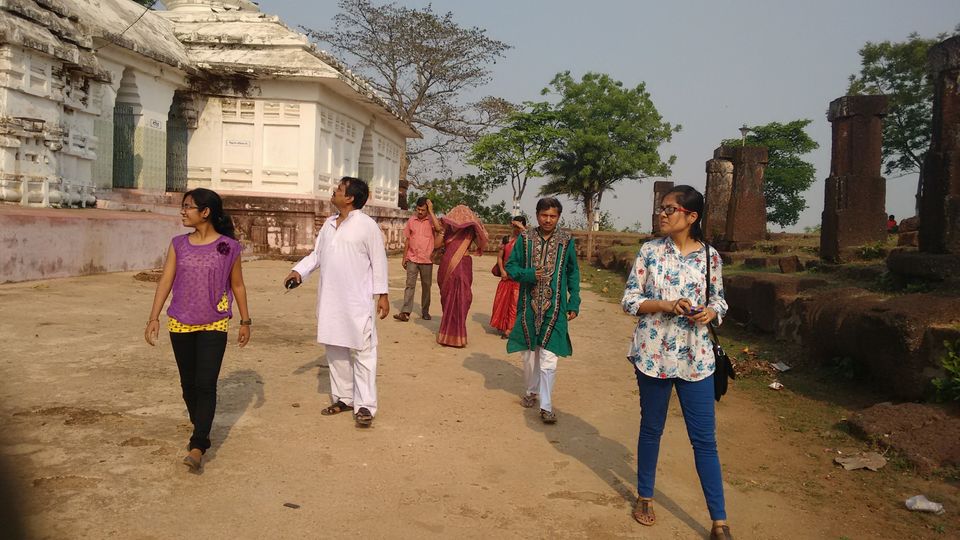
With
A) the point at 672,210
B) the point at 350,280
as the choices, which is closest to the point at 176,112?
the point at 350,280

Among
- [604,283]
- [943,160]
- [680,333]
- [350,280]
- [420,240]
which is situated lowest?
[604,283]

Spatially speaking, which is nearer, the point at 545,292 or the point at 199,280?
the point at 199,280

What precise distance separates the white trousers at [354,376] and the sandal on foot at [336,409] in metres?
0.03

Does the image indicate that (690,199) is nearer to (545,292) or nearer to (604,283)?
(545,292)

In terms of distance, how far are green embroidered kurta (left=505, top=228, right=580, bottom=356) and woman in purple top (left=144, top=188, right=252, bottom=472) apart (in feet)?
6.74

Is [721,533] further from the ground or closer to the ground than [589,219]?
closer to the ground

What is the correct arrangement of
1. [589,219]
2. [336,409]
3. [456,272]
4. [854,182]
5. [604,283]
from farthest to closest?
[589,219] < [604,283] < [854,182] < [456,272] < [336,409]

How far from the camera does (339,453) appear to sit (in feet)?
13.4

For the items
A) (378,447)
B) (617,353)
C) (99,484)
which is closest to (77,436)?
(99,484)

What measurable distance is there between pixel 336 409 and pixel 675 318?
8.03 ft

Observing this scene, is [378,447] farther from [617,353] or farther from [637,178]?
[637,178]

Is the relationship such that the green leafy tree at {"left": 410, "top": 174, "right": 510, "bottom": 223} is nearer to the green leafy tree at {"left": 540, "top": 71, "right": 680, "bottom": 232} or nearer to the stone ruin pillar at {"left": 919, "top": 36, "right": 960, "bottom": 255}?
the green leafy tree at {"left": 540, "top": 71, "right": 680, "bottom": 232}

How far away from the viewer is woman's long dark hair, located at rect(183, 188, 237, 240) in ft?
12.4

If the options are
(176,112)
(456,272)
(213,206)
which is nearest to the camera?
(213,206)
